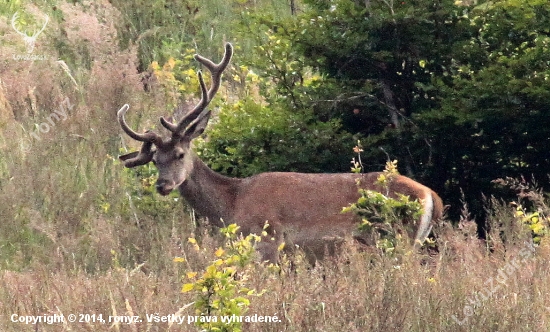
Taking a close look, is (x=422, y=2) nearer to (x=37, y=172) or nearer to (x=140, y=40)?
(x=37, y=172)

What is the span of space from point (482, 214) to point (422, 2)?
1869 millimetres

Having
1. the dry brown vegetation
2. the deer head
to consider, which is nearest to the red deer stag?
the deer head

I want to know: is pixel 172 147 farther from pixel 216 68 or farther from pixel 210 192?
pixel 216 68

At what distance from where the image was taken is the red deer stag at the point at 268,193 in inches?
323

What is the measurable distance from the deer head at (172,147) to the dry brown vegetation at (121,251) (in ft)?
1.47

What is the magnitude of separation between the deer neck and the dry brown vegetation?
25cm

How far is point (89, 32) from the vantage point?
1135 cm

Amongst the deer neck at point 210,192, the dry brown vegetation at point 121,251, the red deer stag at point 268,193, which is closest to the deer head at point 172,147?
the red deer stag at point 268,193

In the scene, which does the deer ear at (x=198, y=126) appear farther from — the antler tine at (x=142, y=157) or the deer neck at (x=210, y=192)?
the antler tine at (x=142, y=157)

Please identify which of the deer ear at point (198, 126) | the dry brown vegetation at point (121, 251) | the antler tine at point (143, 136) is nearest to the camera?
the dry brown vegetation at point (121, 251)

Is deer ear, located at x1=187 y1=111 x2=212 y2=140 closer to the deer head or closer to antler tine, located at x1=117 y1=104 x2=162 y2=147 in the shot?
the deer head

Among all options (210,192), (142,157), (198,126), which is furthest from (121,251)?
(198,126)

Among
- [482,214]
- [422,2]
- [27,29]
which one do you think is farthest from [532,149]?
[27,29]

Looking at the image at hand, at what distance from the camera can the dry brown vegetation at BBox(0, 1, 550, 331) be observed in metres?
5.00
